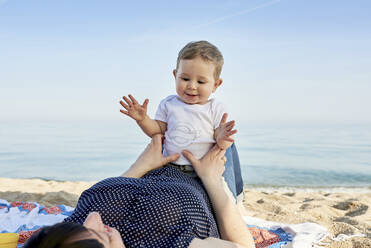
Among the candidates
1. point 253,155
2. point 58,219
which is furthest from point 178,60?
point 253,155

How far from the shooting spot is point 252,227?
11.4 feet

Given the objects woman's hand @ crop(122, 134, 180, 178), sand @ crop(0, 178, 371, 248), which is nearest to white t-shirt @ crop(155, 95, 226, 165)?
woman's hand @ crop(122, 134, 180, 178)

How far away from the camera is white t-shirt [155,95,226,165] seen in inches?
114

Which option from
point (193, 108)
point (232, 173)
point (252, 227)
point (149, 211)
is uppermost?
point (193, 108)

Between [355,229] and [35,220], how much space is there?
10.4 feet

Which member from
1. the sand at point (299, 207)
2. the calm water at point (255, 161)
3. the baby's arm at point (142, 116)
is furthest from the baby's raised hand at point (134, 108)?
the calm water at point (255, 161)

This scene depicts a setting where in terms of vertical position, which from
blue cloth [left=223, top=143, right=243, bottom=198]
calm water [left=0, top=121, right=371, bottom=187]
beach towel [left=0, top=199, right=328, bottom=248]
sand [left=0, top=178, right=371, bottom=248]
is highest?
blue cloth [left=223, top=143, right=243, bottom=198]

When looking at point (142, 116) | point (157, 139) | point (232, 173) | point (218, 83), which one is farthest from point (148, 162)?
point (218, 83)

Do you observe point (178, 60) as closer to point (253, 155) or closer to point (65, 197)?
point (65, 197)

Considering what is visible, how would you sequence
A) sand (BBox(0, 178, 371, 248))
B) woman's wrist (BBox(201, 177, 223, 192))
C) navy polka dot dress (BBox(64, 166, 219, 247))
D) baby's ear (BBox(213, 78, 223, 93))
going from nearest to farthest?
navy polka dot dress (BBox(64, 166, 219, 247)), woman's wrist (BBox(201, 177, 223, 192)), baby's ear (BBox(213, 78, 223, 93)), sand (BBox(0, 178, 371, 248))

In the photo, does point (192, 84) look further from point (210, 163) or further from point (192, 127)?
point (210, 163)

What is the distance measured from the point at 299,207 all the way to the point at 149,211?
3.55 m

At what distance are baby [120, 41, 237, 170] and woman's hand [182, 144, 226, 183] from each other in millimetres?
85

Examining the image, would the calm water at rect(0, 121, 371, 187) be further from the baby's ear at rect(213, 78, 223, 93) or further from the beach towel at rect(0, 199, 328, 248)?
the baby's ear at rect(213, 78, 223, 93)
